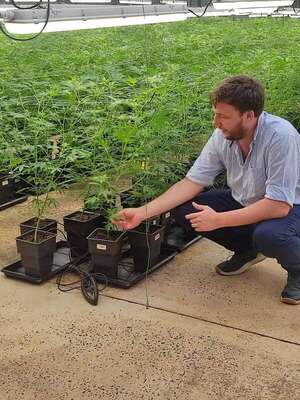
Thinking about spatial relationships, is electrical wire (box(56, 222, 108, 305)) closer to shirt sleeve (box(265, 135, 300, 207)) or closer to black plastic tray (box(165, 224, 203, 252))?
black plastic tray (box(165, 224, 203, 252))

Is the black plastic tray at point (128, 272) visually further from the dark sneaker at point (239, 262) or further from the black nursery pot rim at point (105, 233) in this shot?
the dark sneaker at point (239, 262)

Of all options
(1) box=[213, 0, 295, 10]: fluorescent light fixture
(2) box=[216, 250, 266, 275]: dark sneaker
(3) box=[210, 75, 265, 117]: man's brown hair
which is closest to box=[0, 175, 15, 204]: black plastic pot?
(2) box=[216, 250, 266, 275]: dark sneaker

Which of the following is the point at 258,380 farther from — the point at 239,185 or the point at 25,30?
the point at 25,30

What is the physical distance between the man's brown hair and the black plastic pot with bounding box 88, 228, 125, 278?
946 mm

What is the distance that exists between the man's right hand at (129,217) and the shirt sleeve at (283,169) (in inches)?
25.9

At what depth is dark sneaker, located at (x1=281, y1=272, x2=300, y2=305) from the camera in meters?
2.92

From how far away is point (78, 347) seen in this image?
8.38 feet

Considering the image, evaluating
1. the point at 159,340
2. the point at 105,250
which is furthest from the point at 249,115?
the point at 159,340

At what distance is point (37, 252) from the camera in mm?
3111

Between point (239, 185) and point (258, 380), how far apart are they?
1.09m

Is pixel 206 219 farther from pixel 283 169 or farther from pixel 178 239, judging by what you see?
pixel 178 239

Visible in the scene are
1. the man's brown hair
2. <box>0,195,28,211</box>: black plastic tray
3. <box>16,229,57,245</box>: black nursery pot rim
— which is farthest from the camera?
<box>0,195,28,211</box>: black plastic tray

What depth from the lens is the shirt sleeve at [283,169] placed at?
107 inches

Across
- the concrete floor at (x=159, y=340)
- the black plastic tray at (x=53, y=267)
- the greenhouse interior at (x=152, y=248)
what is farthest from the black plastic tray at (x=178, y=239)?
the black plastic tray at (x=53, y=267)
